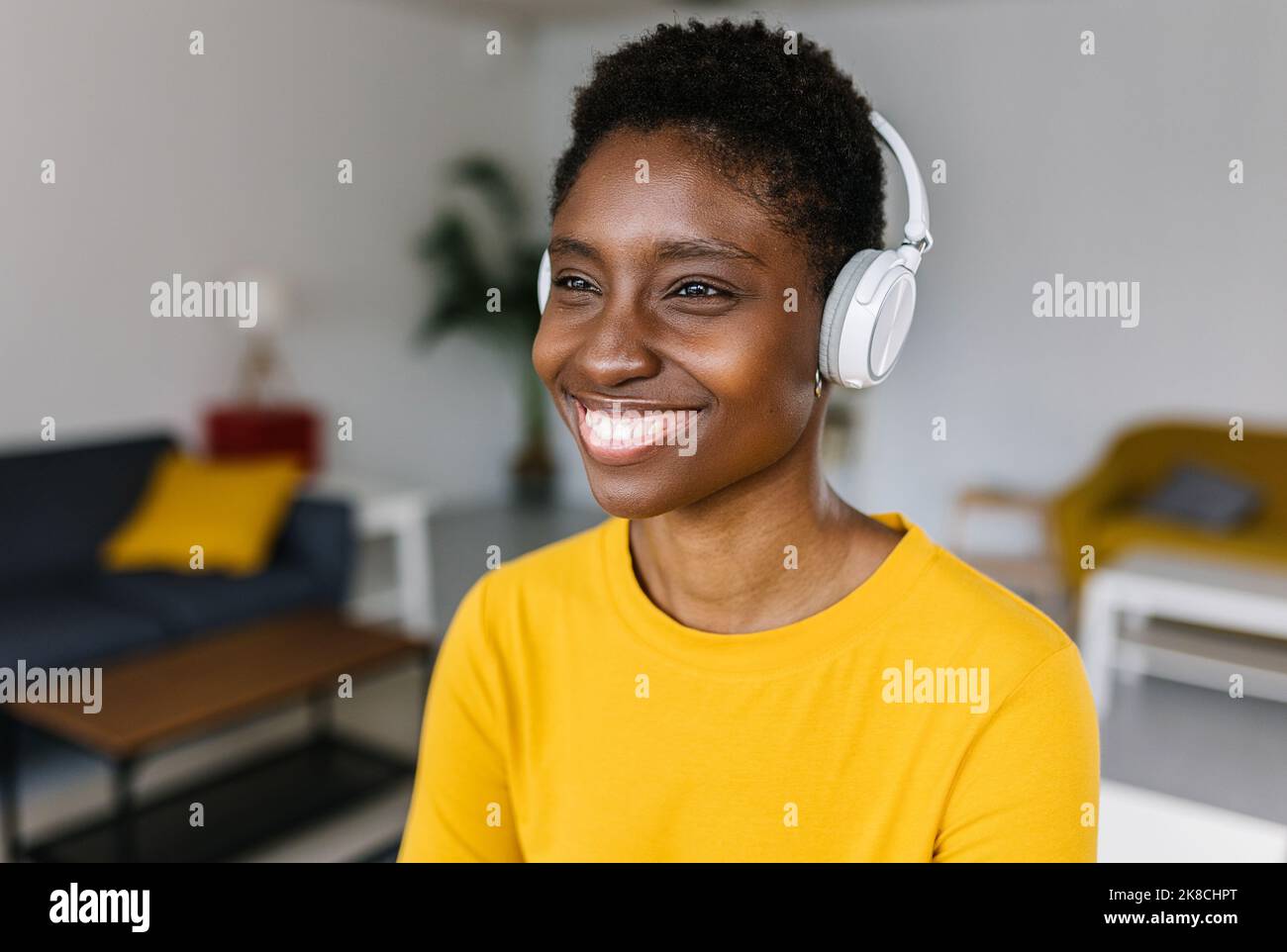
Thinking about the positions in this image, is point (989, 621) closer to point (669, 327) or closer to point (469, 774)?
point (669, 327)

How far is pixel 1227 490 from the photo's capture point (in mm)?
3256

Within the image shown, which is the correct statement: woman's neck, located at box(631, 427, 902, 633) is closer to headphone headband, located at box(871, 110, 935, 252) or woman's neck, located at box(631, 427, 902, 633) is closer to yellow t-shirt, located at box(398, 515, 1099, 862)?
Result: yellow t-shirt, located at box(398, 515, 1099, 862)

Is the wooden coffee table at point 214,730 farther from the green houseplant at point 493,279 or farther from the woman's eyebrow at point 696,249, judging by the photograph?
Answer: the green houseplant at point 493,279

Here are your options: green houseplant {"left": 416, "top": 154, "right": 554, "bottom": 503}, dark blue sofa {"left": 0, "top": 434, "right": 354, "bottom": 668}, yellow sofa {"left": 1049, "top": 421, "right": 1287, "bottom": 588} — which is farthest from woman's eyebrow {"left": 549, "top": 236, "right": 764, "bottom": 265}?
green houseplant {"left": 416, "top": 154, "right": 554, "bottom": 503}

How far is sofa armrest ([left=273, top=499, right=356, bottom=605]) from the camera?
9.64 ft

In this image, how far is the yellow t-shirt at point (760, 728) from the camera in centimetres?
56

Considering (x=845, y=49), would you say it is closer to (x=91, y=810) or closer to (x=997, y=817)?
(x=997, y=817)

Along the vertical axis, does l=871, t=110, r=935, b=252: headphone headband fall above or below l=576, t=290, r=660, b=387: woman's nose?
above

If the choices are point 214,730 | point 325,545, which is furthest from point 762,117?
point 325,545

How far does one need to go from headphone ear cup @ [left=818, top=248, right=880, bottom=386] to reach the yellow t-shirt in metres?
0.14

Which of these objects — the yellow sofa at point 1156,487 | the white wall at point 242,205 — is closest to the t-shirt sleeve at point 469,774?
the white wall at point 242,205

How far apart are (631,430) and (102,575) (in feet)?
8.99
